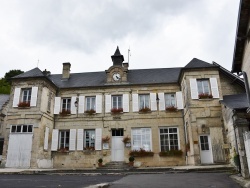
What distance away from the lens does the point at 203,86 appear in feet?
44.9

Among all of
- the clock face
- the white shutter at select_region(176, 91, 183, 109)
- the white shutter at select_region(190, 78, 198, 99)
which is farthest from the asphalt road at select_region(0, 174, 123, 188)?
the clock face

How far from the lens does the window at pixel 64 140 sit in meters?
15.4

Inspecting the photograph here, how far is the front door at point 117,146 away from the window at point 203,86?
223 inches

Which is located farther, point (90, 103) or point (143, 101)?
point (90, 103)

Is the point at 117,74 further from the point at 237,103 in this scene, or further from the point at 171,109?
the point at 237,103

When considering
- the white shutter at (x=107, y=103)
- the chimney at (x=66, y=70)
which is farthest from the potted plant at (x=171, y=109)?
the chimney at (x=66, y=70)

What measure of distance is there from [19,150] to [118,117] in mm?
6233

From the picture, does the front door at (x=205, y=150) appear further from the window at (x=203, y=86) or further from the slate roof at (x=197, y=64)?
the slate roof at (x=197, y=64)

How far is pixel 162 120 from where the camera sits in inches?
592

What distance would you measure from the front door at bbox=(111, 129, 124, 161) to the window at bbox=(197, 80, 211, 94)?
567 centimetres

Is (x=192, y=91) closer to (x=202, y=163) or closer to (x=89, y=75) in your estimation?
(x=202, y=163)

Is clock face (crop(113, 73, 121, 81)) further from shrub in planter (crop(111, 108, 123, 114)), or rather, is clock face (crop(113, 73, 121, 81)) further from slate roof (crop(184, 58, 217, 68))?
slate roof (crop(184, 58, 217, 68))

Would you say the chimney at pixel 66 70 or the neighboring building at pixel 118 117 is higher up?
the chimney at pixel 66 70

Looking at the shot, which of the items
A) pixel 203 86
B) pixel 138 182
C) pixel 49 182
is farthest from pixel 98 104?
pixel 138 182
